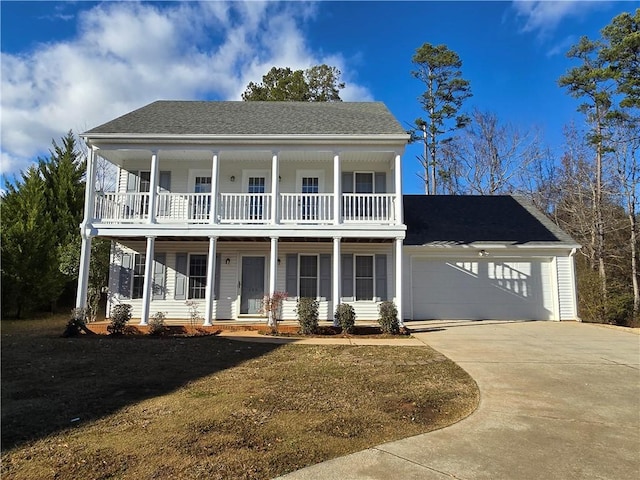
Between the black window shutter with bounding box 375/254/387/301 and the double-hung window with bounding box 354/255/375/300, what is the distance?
0.60ft

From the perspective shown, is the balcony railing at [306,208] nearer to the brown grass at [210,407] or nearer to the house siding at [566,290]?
the brown grass at [210,407]

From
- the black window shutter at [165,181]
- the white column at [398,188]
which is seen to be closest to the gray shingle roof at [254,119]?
the white column at [398,188]

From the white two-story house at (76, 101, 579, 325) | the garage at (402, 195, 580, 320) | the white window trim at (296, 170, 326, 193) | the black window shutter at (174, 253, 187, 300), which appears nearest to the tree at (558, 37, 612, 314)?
the garage at (402, 195, 580, 320)

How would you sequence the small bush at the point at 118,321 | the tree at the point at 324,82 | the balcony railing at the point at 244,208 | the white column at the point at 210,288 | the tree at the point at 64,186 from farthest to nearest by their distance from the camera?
the tree at the point at 324,82 → the tree at the point at 64,186 → the balcony railing at the point at 244,208 → the white column at the point at 210,288 → the small bush at the point at 118,321

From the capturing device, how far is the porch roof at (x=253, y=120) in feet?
40.1

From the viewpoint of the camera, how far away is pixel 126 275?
13.7 m

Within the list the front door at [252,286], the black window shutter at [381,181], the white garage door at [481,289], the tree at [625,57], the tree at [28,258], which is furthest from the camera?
the tree at [625,57]

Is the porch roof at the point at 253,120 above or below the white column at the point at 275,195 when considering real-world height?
above

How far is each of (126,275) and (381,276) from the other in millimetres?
8673

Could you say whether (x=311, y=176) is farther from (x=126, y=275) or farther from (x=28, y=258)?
(x=28, y=258)

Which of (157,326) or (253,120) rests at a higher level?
(253,120)

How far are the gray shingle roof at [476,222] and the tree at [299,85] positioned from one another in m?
14.9

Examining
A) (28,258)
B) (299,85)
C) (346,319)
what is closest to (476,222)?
(346,319)

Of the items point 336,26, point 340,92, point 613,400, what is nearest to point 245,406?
point 613,400
